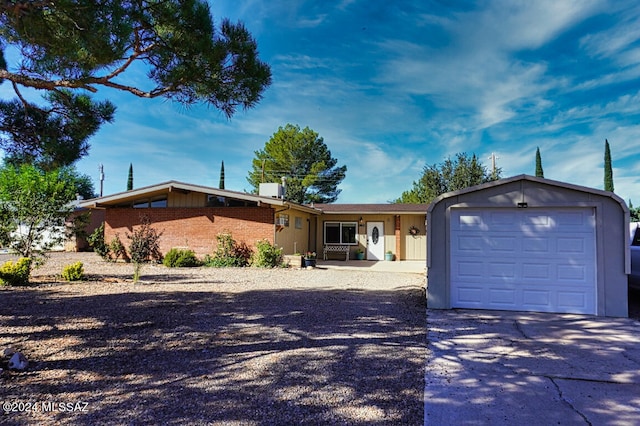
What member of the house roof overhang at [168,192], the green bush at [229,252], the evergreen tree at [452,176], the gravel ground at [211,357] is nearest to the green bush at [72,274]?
the gravel ground at [211,357]

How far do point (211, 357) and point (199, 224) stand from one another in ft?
37.3

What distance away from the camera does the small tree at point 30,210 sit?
912cm

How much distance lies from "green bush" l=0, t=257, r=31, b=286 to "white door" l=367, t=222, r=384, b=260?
536 inches

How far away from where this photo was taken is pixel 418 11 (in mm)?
8766

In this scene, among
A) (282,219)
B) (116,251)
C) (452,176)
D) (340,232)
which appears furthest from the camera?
(452,176)

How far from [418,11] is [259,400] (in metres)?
9.20

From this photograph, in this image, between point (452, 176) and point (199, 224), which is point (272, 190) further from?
point (452, 176)

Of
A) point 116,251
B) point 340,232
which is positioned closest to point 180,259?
point 116,251

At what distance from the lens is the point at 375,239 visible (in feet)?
60.3

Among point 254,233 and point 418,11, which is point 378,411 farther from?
point 254,233

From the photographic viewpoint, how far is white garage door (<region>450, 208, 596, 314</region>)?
20.9 ft

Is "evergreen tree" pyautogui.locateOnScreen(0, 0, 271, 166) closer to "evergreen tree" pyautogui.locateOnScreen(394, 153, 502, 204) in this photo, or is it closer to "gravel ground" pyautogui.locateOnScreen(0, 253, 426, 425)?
"gravel ground" pyautogui.locateOnScreen(0, 253, 426, 425)

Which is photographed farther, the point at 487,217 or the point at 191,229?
the point at 191,229

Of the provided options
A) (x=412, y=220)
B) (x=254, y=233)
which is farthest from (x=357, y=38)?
(x=412, y=220)
